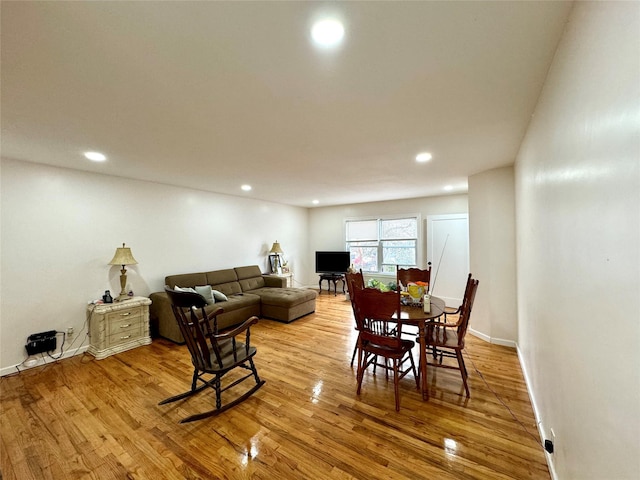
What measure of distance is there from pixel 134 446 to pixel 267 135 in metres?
2.69

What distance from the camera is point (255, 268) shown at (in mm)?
5746

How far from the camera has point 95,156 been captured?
292 cm

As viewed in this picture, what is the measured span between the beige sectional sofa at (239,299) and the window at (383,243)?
223cm

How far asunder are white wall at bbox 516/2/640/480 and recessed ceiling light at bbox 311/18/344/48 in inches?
37.5

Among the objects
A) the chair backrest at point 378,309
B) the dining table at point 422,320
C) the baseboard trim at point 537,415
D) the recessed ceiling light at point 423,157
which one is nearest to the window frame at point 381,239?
the recessed ceiling light at point 423,157

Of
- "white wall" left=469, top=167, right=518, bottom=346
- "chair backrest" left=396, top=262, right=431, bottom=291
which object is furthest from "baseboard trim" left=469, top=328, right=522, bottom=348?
"chair backrest" left=396, top=262, right=431, bottom=291

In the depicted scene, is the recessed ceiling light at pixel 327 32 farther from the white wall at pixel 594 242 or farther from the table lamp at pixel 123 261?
the table lamp at pixel 123 261

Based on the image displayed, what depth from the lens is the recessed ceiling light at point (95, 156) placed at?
9.25ft

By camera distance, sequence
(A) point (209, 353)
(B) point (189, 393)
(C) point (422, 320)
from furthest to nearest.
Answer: (B) point (189, 393), (C) point (422, 320), (A) point (209, 353)

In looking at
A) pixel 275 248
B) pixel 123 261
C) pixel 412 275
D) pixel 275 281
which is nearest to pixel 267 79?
pixel 412 275

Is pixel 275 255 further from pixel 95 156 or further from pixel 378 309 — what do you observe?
pixel 378 309

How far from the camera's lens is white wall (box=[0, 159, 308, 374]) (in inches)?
116

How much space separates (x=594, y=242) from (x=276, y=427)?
225cm

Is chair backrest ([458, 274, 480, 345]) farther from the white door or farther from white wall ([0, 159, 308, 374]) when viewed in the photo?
white wall ([0, 159, 308, 374])
